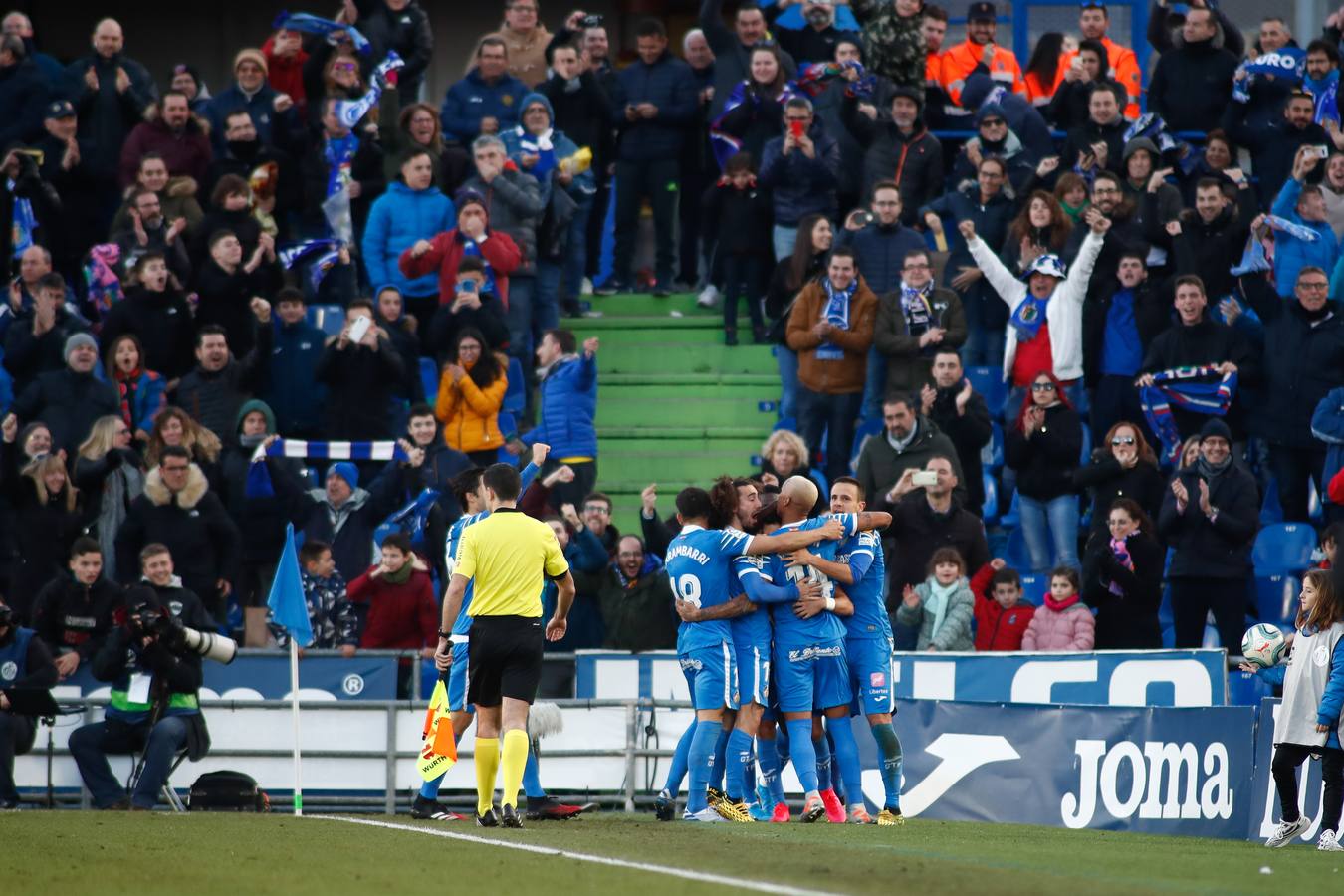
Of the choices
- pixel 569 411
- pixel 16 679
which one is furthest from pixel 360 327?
pixel 16 679

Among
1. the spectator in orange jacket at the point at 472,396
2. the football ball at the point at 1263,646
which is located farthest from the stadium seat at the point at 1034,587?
the football ball at the point at 1263,646

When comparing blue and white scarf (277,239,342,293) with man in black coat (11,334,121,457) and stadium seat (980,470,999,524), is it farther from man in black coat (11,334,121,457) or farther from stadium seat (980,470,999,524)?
stadium seat (980,470,999,524)

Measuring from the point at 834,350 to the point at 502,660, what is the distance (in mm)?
7628

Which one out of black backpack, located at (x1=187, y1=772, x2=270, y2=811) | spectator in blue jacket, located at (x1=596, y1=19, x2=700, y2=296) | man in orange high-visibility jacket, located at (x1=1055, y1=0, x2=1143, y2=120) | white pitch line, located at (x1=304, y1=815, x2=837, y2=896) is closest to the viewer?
white pitch line, located at (x1=304, y1=815, x2=837, y2=896)

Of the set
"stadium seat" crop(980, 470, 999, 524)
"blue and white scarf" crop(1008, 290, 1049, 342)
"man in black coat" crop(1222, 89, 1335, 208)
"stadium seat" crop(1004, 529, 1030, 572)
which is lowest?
"stadium seat" crop(1004, 529, 1030, 572)

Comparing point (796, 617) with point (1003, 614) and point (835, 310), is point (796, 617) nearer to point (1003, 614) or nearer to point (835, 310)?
point (1003, 614)

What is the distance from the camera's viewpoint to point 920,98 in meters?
20.2

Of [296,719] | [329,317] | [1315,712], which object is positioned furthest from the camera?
[329,317]

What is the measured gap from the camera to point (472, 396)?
18141 mm

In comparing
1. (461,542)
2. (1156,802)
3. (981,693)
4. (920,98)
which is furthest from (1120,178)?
(461,542)

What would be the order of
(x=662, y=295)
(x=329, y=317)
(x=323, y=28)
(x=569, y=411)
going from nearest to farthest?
(x=569, y=411)
(x=329, y=317)
(x=323, y=28)
(x=662, y=295)

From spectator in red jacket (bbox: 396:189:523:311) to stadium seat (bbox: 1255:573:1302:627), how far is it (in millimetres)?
7240

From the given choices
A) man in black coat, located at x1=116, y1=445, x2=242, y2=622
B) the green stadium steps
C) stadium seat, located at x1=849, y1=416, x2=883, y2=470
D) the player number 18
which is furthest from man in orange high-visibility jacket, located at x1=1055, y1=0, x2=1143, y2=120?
the player number 18

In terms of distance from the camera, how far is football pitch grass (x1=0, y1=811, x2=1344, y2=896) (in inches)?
344
